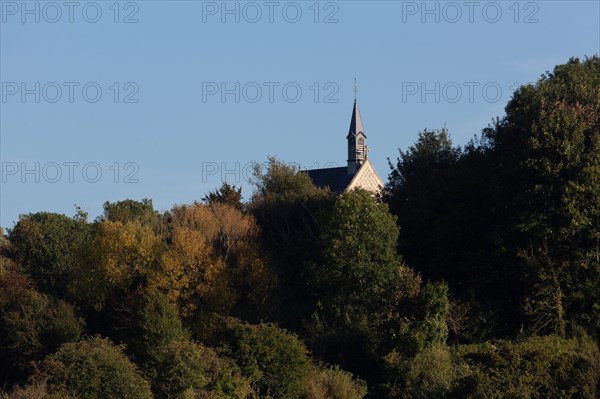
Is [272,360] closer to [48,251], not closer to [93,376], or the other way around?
[93,376]

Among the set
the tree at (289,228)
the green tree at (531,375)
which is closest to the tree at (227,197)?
the tree at (289,228)

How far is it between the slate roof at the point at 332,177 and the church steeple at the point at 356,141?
6.64m

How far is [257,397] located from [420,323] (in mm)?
6095

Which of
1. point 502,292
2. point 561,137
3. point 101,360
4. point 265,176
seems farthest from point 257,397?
point 265,176

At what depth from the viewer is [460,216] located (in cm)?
4534

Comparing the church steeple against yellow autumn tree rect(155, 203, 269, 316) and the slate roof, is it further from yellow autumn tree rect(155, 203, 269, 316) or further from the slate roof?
yellow autumn tree rect(155, 203, 269, 316)

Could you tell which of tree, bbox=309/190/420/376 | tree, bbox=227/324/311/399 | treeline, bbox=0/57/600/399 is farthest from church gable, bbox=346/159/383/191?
tree, bbox=227/324/311/399

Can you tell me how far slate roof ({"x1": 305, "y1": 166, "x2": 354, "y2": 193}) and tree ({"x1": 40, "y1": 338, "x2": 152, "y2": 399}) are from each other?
52.0 metres

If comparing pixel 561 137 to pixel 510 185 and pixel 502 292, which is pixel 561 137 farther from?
pixel 502 292

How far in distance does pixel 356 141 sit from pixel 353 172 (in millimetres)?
9511

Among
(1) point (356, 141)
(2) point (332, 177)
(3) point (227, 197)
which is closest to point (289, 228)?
(3) point (227, 197)

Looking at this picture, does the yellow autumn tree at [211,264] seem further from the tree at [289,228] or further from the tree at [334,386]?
the tree at [334,386]

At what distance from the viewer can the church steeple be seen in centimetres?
10281

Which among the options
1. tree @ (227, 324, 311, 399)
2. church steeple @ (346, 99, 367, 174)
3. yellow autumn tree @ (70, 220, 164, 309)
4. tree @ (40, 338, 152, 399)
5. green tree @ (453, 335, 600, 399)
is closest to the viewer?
green tree @ (453, 335, 600, 399)
